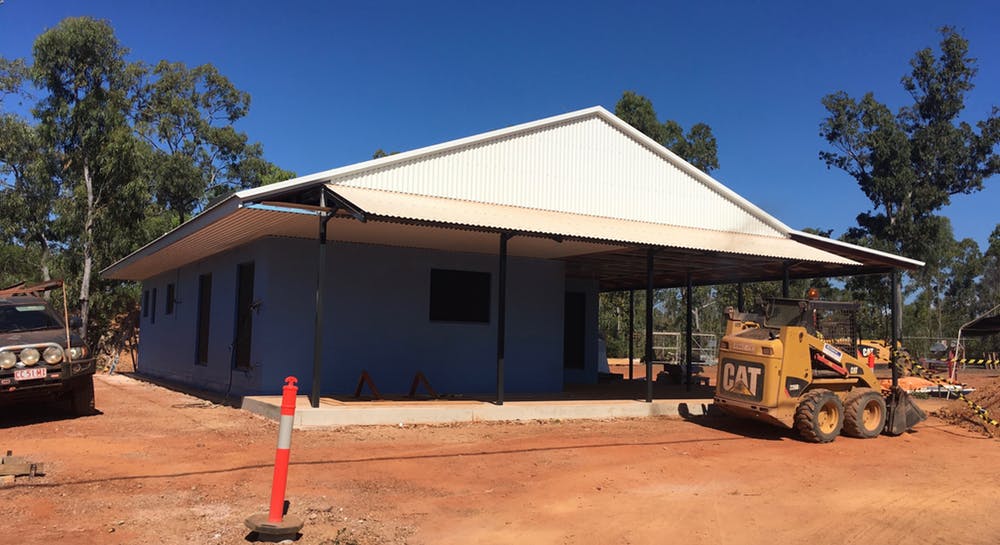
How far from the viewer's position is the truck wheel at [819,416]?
10898mm

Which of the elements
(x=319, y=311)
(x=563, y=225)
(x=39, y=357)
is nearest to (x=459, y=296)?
(x=563, y=225)

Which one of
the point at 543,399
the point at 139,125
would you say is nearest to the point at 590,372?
the point at 543,399

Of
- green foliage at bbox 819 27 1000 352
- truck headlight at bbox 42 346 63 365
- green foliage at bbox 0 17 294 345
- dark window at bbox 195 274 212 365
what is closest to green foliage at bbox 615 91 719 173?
green foliage at bbox 819 27 1000 352

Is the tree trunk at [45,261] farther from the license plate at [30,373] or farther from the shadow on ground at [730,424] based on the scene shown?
the shadow on ground at [730,424]

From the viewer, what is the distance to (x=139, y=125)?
37.0 m

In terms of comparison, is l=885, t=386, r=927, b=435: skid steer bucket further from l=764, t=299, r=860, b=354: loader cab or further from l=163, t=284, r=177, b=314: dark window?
l=163, t=284, r=177, b=314: dark window

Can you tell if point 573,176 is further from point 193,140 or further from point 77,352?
point 193,140

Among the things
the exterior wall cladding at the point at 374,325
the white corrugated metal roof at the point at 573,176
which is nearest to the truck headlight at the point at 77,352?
the exterior wall cladding at the point at 374,325

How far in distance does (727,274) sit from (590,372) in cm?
455

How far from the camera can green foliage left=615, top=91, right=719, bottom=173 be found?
38.1 meters

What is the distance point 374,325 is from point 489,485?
7.22 m

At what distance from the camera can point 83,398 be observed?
11031 millimetres

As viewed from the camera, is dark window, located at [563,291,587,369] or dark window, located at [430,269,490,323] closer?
dark window, located at [430,269,490,323]

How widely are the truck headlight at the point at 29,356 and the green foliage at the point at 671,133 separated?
31873mm
